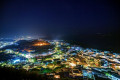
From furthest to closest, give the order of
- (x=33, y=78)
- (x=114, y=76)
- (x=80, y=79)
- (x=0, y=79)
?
(x=114, y=76), (x=80, y=79), (x=33, y=78), (x=0, y=79)

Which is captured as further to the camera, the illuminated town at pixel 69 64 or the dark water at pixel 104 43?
the dark water at pixel 104 43

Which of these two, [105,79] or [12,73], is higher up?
[12,73]

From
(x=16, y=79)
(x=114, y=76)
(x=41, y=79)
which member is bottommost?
(x=114, y=76)

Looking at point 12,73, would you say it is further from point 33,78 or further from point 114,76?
point 114,76

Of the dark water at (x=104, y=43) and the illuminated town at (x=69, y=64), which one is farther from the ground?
the dark water at (x=104, y=43)

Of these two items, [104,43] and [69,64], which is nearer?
[69,64]

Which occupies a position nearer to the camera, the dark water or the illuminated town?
the illuminated town

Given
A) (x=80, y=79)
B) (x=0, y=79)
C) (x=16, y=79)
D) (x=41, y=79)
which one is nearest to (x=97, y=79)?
(x=80, y=79)

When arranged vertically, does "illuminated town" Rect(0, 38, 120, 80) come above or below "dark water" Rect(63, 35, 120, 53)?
below

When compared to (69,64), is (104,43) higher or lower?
higher

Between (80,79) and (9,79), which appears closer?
(9,79)

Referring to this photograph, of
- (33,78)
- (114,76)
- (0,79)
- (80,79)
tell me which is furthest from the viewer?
(114,76)
